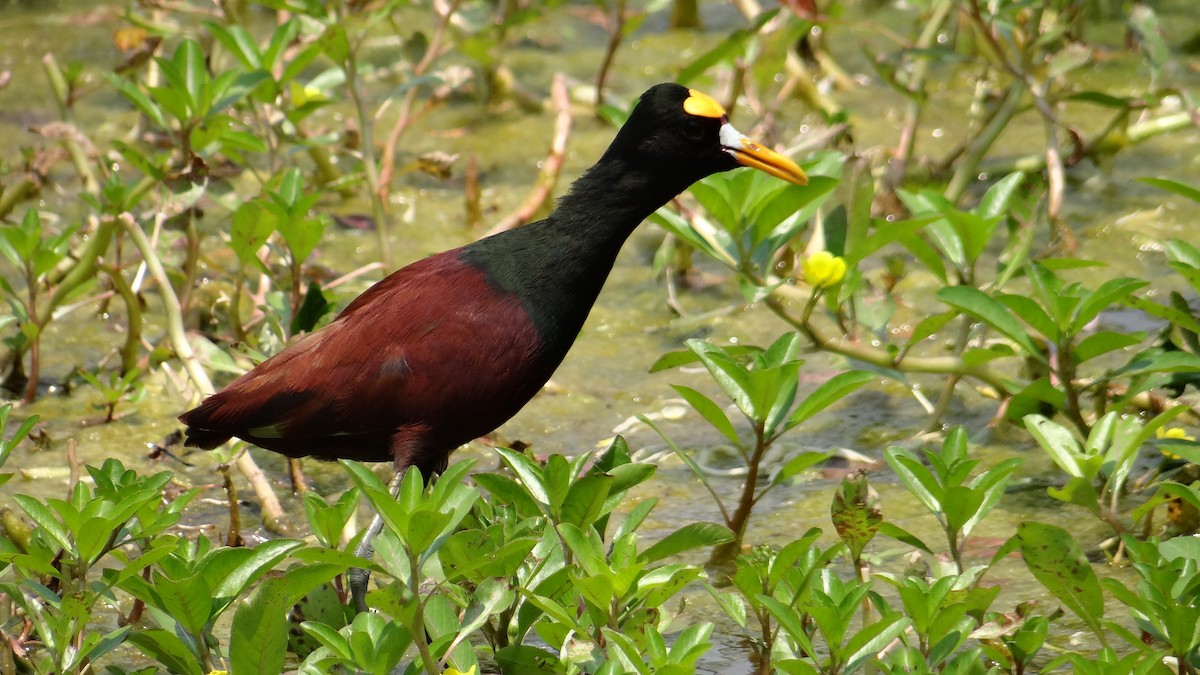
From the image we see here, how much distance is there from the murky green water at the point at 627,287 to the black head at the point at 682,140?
1.31 ft

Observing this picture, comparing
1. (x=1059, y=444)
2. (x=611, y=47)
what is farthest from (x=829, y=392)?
(x=611, y=47)

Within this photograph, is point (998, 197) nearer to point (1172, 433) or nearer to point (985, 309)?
point (985, 309)

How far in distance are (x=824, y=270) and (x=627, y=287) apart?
5.20 feet

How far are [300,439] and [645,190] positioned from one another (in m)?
0.99

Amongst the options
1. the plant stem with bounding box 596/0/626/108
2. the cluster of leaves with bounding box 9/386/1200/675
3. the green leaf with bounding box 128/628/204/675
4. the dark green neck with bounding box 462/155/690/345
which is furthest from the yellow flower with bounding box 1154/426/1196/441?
the plant stem with bounding box 596/0/626/108

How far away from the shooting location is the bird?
3.29m

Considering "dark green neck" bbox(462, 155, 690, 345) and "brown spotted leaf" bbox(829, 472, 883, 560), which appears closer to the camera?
"brown spotted leaf" bbox(829, 472, 883, 560)

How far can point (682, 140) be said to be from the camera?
11.6ft

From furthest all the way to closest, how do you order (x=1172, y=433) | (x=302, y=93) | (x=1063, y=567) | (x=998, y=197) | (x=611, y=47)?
(x=611, y=47) → (x=302, y=93) → (x=998, y=197) → (x=1172, y=433) → (x=1063, y=567)

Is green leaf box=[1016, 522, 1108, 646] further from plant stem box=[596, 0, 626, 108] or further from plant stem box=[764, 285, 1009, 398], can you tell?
plant stem box=[596, 0, 626, 108]

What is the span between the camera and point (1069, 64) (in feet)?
15.2

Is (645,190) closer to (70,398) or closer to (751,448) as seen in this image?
(751,448)

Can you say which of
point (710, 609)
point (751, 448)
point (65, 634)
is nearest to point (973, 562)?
point (710, 609)

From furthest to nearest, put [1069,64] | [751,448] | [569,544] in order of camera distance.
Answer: [1069,64]
[751,448]
[569,544]
